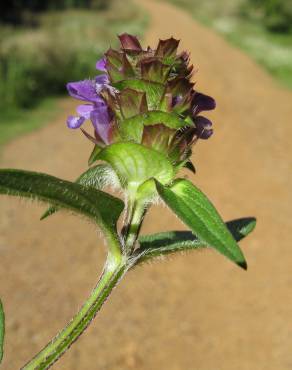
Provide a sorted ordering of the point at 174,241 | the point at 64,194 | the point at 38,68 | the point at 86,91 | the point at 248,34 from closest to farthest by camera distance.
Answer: the point at 64,194 → the point at 86,91 → the point at 174,241 → the point at 38,68 → the point at 248,34

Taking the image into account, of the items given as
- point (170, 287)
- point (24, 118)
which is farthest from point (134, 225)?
point (24, 118)

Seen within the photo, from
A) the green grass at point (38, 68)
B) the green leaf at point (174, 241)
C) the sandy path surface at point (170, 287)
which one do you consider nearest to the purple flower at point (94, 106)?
the green leaf at point (174, 241)

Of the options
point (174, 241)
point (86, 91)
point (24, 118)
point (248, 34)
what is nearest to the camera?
point (86, 91)

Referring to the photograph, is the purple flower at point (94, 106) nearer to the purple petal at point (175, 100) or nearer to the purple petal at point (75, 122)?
the purple petal at point (75, 122)

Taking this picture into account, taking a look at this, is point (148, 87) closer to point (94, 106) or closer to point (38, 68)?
point (94, 106)

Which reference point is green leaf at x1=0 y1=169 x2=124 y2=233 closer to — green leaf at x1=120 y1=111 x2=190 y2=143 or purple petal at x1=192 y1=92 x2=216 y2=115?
green leaf at x1=120 y1=111 x2=190 y2=143

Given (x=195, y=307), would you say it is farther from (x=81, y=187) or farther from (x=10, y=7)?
(x=10, y=7)
